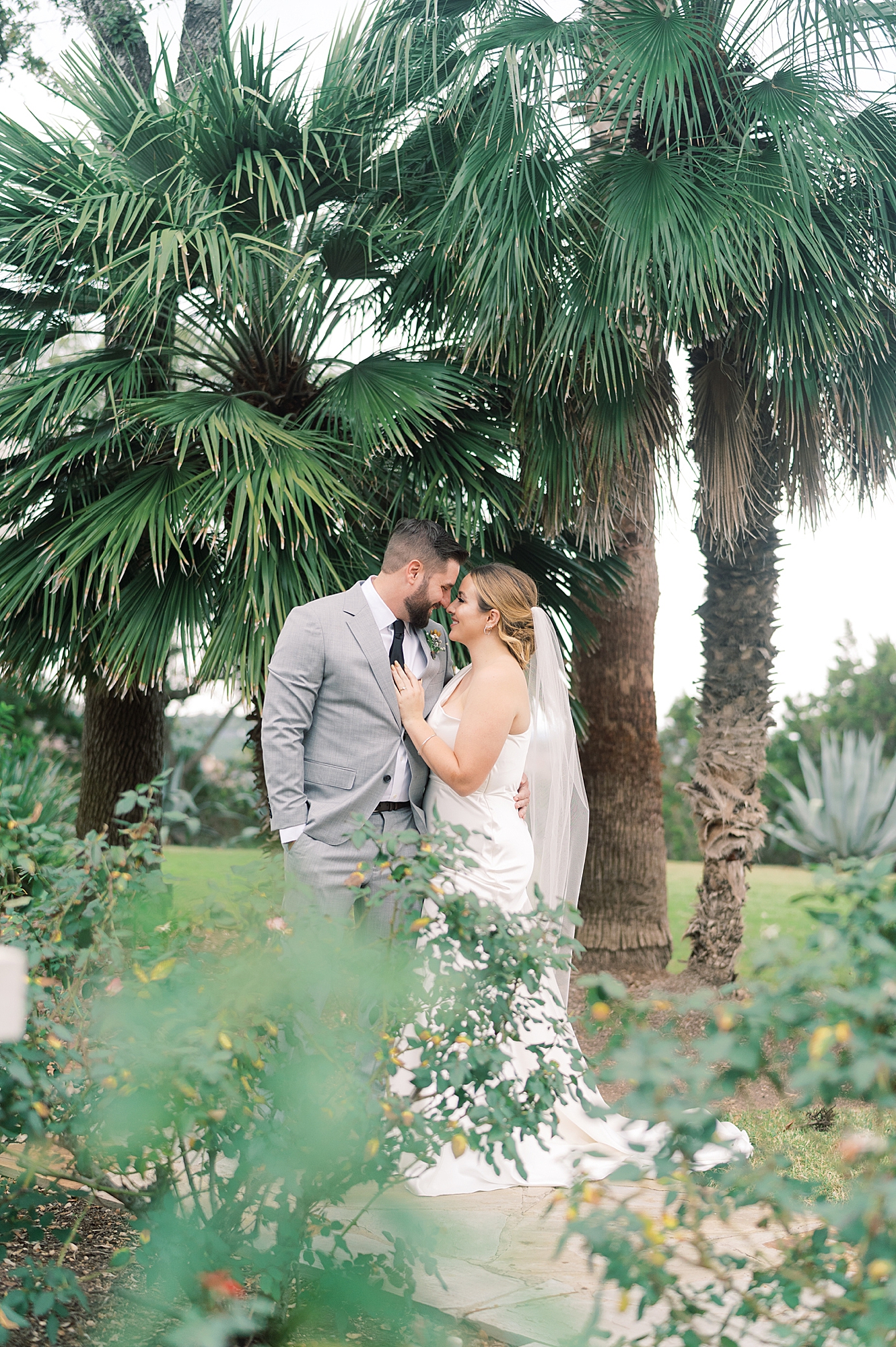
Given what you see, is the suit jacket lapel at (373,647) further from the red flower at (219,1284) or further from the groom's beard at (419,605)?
the red flower at (219,1284)

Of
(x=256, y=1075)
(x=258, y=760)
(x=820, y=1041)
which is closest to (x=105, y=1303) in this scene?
(x=256, y=1075)

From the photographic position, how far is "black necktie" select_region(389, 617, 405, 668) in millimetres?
3788

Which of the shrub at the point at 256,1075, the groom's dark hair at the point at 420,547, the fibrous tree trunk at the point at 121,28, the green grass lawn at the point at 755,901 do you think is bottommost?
the green grass lawn at the point at 755,901

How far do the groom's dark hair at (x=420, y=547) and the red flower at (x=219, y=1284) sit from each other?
2478 mm

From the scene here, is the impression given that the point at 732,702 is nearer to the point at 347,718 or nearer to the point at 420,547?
the point at 420,547

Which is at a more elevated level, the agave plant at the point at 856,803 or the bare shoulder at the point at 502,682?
the bare shoulder at the point at 502,682

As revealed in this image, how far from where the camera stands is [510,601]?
373 cm

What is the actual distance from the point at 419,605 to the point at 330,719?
0.53 metres

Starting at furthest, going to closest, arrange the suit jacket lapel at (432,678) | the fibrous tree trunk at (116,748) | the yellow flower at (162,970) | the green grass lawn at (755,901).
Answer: the green grass lawn at (755,901) < the fibrous tree trunk at (116,748) < the suit jacket lapel at (432,678) < the yellow flower at (162,970)

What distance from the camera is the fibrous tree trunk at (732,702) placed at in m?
5.74

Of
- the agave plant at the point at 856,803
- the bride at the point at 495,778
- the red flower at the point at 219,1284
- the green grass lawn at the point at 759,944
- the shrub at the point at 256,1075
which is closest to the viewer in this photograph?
the red flower at the point at 219,1284

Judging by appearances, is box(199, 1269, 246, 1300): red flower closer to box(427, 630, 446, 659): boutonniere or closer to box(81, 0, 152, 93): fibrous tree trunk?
box(427, 630, 446, 659): boutonniere

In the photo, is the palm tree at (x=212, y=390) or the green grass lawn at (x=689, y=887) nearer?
the palm tree at (x=212, y=390)

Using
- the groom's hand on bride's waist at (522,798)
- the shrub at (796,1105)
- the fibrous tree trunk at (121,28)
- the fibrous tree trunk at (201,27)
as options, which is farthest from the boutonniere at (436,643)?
the fibrous tree trunk at (121,28)
